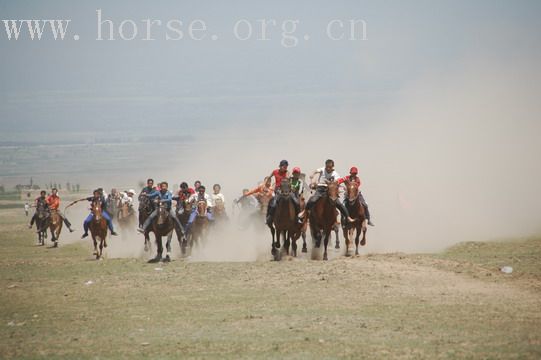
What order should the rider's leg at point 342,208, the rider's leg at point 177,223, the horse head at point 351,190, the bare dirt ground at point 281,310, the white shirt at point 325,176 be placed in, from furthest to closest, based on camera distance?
the rider's leg at point 177,223
the horse head at point 351,190
the white shirt at point 325,176
the rider's leg at point 342,208
the bare dirt ground at point 281,310

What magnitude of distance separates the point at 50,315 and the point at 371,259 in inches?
387

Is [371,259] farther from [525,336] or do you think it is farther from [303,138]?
[303,138]

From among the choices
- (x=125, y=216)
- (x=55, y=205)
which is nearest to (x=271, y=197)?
(x=125, y=216)

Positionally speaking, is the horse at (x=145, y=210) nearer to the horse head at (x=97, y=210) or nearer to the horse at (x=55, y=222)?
the horse head at (x=97, y=210)

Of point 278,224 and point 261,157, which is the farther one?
point 261,157

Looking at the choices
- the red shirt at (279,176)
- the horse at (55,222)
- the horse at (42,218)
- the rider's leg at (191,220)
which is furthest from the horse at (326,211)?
the horse at (42,218)

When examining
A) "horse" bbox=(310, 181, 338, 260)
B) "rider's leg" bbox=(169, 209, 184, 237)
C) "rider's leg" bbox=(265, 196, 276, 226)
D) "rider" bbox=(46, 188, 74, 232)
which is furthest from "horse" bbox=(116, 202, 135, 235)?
"horse" bbox=(310, 181, 338, 260)

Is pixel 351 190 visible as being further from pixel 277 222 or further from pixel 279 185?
pixel 277 222

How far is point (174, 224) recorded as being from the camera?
1242 inches

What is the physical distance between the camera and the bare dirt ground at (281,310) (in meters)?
16.2

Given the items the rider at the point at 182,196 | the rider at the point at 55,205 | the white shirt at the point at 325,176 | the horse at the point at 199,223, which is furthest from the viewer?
the rider at the point at 55,205

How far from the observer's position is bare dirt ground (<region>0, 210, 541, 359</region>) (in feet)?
53.1

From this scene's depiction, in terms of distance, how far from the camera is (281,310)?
775 inches

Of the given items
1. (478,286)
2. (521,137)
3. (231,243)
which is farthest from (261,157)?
(478,286)
